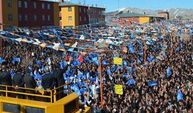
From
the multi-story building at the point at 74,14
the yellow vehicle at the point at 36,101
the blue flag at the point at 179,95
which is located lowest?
the blue flag at the point at 179,95

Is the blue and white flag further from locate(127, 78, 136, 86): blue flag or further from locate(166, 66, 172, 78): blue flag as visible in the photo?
locate(127, 78, 136, 86): blue flag

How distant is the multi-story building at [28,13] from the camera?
5881 centimetres

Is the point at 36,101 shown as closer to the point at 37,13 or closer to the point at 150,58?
the point at 150,58

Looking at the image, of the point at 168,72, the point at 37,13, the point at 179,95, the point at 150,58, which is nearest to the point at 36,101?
the point at 179,95

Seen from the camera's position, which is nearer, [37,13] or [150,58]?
[150,58]

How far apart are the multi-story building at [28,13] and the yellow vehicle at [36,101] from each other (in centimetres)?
4176

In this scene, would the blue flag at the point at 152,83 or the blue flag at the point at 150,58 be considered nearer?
the blue flag at the point at 152,83

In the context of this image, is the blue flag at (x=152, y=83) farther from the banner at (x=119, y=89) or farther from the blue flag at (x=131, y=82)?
the banner at (x=119, y=89)

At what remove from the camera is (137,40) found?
4066cm

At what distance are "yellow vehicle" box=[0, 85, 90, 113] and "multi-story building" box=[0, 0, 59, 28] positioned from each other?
4176 cm

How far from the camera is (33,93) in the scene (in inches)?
550

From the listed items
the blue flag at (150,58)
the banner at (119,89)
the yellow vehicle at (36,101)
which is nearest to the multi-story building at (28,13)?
the blue flag at (150,58)

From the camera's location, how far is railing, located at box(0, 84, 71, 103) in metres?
13.0

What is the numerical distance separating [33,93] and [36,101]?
116 cm
